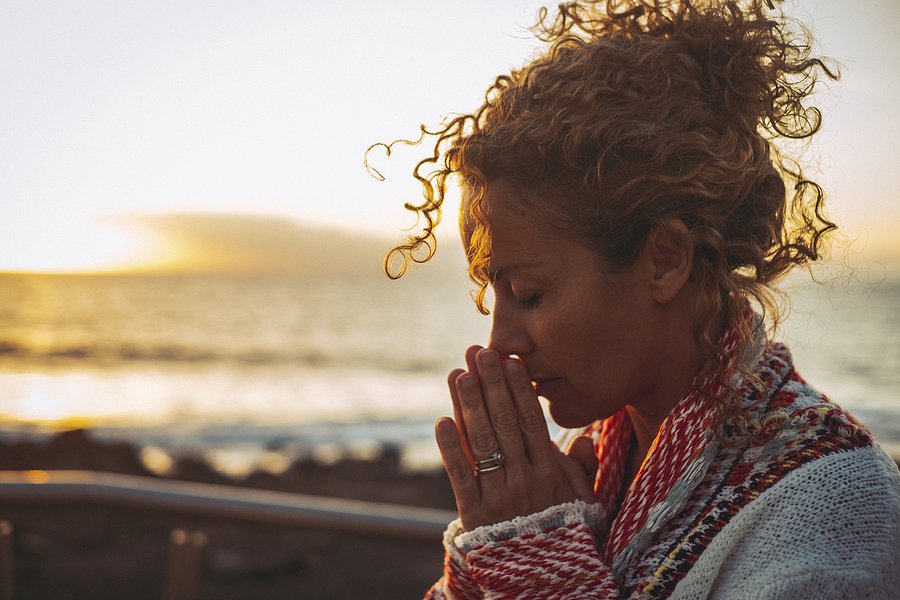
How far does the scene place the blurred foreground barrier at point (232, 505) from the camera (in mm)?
1978

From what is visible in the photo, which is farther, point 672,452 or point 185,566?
point 185,566

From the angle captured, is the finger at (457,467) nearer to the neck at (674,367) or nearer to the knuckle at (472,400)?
the knuckle at (472,400)

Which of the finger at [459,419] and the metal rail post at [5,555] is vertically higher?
the finger at [459,419]

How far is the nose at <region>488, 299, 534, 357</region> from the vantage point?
1564 mm

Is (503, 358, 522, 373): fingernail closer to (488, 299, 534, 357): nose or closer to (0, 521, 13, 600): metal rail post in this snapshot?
(488, 299, 534, 357): nose

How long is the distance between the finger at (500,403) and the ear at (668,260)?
1.15 feet

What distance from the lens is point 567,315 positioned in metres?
1.49

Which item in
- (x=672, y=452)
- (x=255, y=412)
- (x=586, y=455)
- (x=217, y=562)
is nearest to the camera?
(x=672, y=452)

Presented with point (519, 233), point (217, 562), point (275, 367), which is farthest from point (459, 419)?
point (275, 367)

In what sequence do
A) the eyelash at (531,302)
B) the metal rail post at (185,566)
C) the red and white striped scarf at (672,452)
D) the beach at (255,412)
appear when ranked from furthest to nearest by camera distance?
the beach at (255,412), the metal rail post at (185,566), the eyelash at (531,302), the red and white striped scarf at (672,452)

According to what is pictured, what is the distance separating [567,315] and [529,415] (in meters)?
0.24

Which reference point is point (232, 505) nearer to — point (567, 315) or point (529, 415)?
point (529, 415)

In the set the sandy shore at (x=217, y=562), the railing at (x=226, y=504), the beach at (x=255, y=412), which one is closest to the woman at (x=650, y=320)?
the beach at (x=255, y=412)

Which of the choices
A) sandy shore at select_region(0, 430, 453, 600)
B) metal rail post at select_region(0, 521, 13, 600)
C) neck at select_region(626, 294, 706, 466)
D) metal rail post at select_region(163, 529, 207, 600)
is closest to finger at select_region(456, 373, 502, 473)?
neck at select_region(626, 294, 706, 466)
